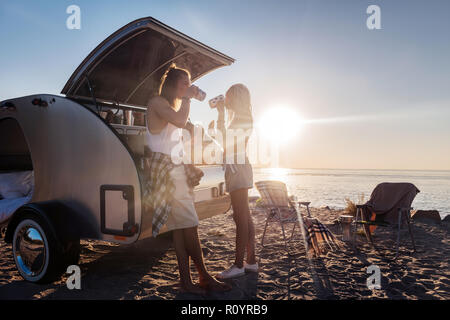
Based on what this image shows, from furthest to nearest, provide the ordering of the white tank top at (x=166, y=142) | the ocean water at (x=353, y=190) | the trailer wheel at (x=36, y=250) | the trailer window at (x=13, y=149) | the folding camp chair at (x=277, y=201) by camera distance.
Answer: the ocean water at (x=353, y=190) < the folding camp chair at (x=277, y=201) < the trailer window at (x=13, y=149) < the trailer wheel at (x=36, y=250) < the white tank top at (x=166, y=142)

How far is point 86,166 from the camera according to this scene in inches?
125

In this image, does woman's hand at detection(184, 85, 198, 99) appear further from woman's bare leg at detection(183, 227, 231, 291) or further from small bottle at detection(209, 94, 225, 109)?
woman's bare leg at detection(183, 227, 231, 291)

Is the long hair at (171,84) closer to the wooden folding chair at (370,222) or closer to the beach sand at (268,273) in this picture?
the beach sand at (268,273)

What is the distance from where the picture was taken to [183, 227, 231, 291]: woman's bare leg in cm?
304

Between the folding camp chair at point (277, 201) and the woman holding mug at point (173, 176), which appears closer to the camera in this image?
the woman holding mug at point (173, 176)

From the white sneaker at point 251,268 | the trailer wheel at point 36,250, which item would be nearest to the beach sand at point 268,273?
the white sneaker at point 251,268

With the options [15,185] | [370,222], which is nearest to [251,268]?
[370,222]

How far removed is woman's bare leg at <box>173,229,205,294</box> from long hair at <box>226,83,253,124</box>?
4.77 feet

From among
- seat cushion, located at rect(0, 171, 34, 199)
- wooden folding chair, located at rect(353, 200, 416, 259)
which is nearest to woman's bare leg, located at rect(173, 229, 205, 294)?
seat cushion, located at rect(0, 171, 34, 199)

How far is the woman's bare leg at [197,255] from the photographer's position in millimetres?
3040

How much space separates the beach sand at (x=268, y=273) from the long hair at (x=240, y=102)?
6.08 feet

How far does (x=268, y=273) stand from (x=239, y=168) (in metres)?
1.37

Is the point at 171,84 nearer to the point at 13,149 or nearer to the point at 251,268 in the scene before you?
the point at 251,268

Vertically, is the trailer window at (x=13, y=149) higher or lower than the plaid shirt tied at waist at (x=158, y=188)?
higher
